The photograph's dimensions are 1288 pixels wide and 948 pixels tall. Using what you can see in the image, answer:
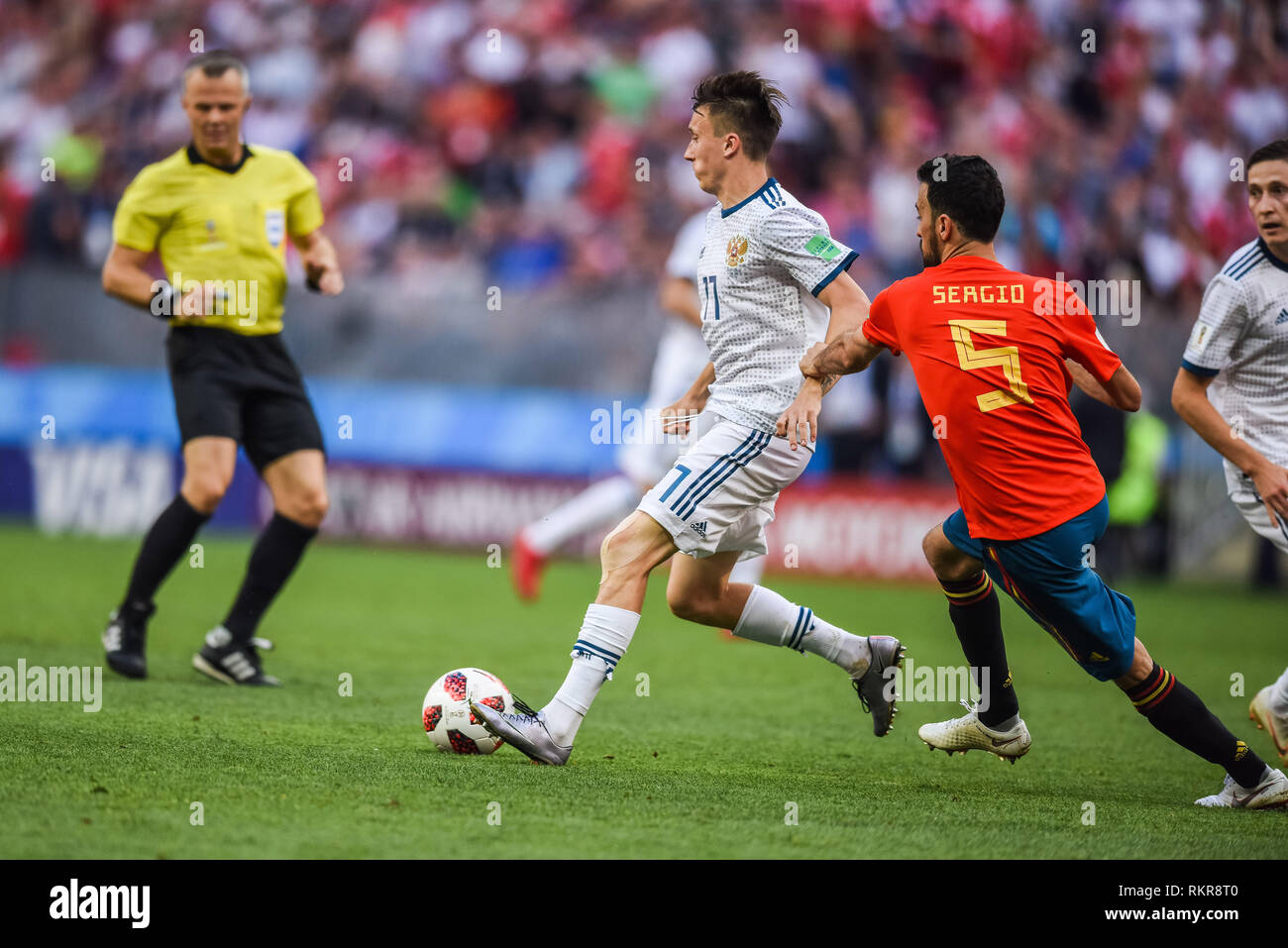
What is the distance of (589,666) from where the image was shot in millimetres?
5164

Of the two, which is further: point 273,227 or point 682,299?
point 682,299

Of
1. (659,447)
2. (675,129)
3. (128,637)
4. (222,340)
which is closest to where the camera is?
(128,637)

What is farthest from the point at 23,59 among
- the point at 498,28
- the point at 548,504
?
the point at 548,504

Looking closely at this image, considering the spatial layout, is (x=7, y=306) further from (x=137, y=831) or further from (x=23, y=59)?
(x=137, y=831)

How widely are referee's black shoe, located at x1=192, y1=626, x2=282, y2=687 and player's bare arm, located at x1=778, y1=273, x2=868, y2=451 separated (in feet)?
9.87

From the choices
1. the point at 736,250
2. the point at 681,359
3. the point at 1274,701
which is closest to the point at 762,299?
the point at 736,250

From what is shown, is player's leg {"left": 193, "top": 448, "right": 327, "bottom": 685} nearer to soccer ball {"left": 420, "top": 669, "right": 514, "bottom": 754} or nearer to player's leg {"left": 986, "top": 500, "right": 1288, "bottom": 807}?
soccer ball {"left": 420, "top": 669, "right": 514, "bottom": 754}

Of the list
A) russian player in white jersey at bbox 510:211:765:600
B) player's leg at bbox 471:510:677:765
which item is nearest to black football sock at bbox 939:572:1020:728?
player's leg at bbox 471:510:677:765

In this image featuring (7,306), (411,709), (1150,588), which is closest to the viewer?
(411,709)

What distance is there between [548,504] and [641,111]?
15.2 feet

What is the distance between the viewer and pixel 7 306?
1528 centimetres

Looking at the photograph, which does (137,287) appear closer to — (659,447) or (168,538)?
(168,538)

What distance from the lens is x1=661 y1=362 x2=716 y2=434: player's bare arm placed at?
5.80m

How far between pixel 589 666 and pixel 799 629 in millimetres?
986
